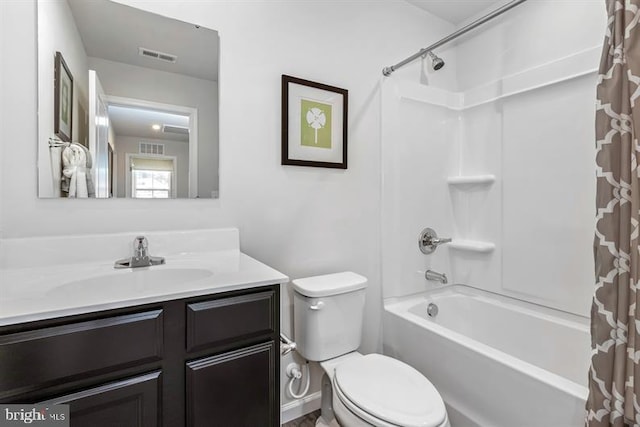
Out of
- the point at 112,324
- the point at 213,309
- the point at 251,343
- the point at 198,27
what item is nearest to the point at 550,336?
the point at 251,343

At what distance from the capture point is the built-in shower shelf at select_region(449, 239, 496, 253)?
2.09 metres

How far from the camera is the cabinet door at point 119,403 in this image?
2.57 ft

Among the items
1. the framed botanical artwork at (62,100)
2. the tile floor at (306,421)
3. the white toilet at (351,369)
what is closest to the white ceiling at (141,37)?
the framed botanical artwork at (62,100)

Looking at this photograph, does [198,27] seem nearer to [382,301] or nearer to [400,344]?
[382,301]

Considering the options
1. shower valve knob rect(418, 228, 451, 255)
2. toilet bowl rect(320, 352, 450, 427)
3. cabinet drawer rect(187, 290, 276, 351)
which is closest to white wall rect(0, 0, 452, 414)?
shower valve knob rect(418, 228, 451, 255)

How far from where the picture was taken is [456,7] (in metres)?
2.14

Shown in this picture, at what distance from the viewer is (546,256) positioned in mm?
1813

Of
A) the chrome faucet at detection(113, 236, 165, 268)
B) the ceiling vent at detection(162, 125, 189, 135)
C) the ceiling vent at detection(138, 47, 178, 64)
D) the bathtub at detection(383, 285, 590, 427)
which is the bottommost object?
the bathtub at detection(383, 285, 590, 427)

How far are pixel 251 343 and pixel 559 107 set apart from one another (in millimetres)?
1994

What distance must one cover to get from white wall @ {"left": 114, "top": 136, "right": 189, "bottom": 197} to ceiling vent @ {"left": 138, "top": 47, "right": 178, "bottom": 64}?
1.19ft

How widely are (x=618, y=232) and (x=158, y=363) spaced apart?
4.89 ft

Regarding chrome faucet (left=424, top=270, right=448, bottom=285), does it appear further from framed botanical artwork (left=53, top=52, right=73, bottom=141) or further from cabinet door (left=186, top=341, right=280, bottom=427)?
framed botanical artwork (left=53, top=52, right=73, bottom=141)

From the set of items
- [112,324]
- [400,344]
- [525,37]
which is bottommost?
[400,344]

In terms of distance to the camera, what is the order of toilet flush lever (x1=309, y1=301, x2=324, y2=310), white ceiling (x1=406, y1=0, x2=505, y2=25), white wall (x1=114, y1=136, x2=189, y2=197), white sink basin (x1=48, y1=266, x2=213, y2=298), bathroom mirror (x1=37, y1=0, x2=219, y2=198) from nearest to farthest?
white sink basin (x1=48, y1=266, x2=213, y2=298) < bathroom mirror (x1=37, y1=0, x2=219, y2=198) < white wall (x1=114, y1=136, x2=189, y2=197) < toilet flush lever (x1=309, y1=301, x2=324, y2=310) < white ceiling (x1=406, y1=0, x2=505, y2=25)
